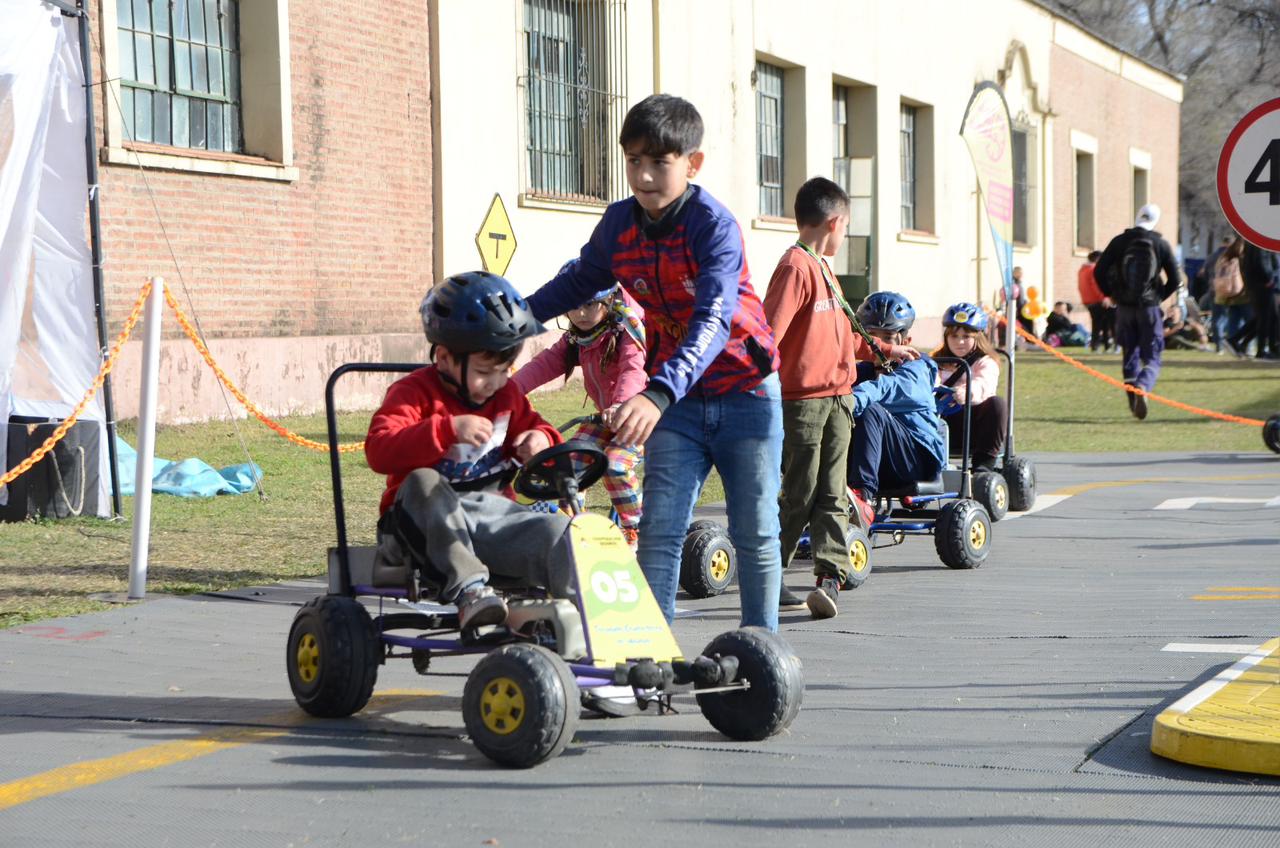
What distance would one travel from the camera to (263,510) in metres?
10.7

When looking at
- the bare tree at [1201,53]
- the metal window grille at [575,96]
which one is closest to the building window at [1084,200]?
the bare tree at [1201,53]

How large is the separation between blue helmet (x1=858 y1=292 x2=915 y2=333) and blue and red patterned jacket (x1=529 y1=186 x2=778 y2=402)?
3.70 metres

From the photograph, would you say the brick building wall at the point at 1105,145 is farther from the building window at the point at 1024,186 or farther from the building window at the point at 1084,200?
the building window at the point at 1024,186

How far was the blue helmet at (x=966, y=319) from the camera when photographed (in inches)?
404

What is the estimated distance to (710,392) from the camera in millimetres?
5312

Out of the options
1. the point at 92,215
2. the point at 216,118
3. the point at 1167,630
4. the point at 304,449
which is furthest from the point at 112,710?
the point at 216,118

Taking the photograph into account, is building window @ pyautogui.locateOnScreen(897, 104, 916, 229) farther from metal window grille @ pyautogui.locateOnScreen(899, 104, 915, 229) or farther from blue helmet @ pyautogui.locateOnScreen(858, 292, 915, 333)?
blue helmet @ pyautogui.locateOnScreen(858, 292, 915, 333)

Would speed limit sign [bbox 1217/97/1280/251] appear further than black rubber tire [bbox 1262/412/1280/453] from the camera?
No

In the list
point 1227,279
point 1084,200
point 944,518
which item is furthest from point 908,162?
point 944,518

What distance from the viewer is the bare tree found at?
58.3 metres

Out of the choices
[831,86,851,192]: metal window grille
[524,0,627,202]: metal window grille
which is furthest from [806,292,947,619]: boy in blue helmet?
[831,86,851,192]: metal window grille

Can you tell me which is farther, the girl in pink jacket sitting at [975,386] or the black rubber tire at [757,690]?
the girl in pink jacket sitting at [975,386]

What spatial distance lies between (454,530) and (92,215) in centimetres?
624

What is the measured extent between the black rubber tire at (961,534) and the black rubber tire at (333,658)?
4.26 metres
